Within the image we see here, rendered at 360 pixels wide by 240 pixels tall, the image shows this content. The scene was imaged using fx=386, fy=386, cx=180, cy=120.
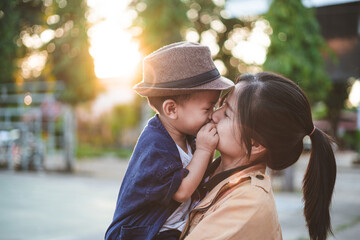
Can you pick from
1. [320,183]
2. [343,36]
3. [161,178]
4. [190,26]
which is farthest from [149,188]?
[343,36]

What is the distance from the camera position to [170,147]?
67.4 inches

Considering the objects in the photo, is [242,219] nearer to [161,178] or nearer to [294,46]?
[161,178]

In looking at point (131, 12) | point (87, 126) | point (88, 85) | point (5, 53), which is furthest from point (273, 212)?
point (87, 126)

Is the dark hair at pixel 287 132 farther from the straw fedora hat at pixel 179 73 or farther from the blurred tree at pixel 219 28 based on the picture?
the blurred tree at pixel 219 28

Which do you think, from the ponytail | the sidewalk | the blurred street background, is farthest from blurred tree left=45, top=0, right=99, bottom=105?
the ponytail

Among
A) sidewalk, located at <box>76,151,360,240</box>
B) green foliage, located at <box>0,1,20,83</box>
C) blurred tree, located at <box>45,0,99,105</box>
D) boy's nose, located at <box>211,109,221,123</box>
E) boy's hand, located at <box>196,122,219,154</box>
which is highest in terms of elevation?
green foliage, located at <box>0,1,20,83</box>

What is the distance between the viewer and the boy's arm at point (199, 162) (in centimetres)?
165

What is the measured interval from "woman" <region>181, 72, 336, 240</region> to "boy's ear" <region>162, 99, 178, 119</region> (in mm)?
182

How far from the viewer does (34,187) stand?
9.91 metres

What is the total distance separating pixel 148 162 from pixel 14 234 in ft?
14.6

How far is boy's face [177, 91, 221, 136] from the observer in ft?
5.85

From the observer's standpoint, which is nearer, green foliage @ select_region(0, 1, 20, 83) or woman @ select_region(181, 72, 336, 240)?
woman @ select_region(181, 72, 336, 240)

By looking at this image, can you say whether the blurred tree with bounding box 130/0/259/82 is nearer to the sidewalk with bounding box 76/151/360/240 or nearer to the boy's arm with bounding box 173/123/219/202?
the sidewalk with bounding box 76/151/360/240

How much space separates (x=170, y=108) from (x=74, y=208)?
6128mm
